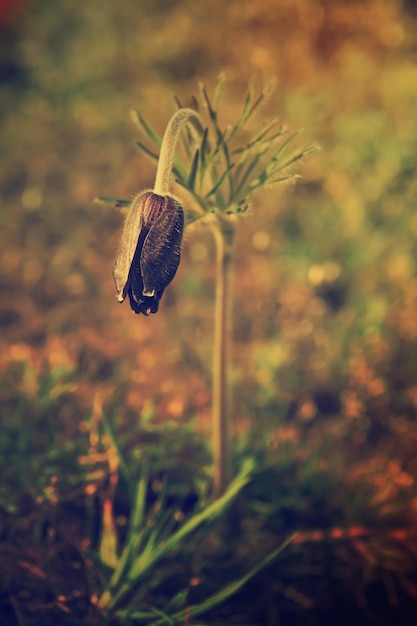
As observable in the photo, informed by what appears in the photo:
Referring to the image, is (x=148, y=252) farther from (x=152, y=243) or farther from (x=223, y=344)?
(x=223, y=344)

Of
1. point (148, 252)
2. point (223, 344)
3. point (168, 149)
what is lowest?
point (223, 344)

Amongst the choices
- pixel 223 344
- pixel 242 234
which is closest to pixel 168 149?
pixel 223 344

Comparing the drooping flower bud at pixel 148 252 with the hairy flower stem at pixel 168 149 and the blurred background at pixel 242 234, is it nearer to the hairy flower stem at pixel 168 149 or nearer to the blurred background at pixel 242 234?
the hairy flower stem at pixel 168 149

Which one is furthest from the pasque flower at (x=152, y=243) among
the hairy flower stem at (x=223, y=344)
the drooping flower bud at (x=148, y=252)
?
the hairy flower stem at (x=223, y=344)

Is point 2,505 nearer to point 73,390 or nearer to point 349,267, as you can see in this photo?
point 73,390

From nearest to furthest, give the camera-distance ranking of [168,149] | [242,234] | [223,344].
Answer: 1. [168,149]
2. [223,344]
3. [242,234]

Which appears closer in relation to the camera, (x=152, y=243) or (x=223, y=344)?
(x=152, y=243)

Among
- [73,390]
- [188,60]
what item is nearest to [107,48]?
[188,60]

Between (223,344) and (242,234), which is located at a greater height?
(242,234)
